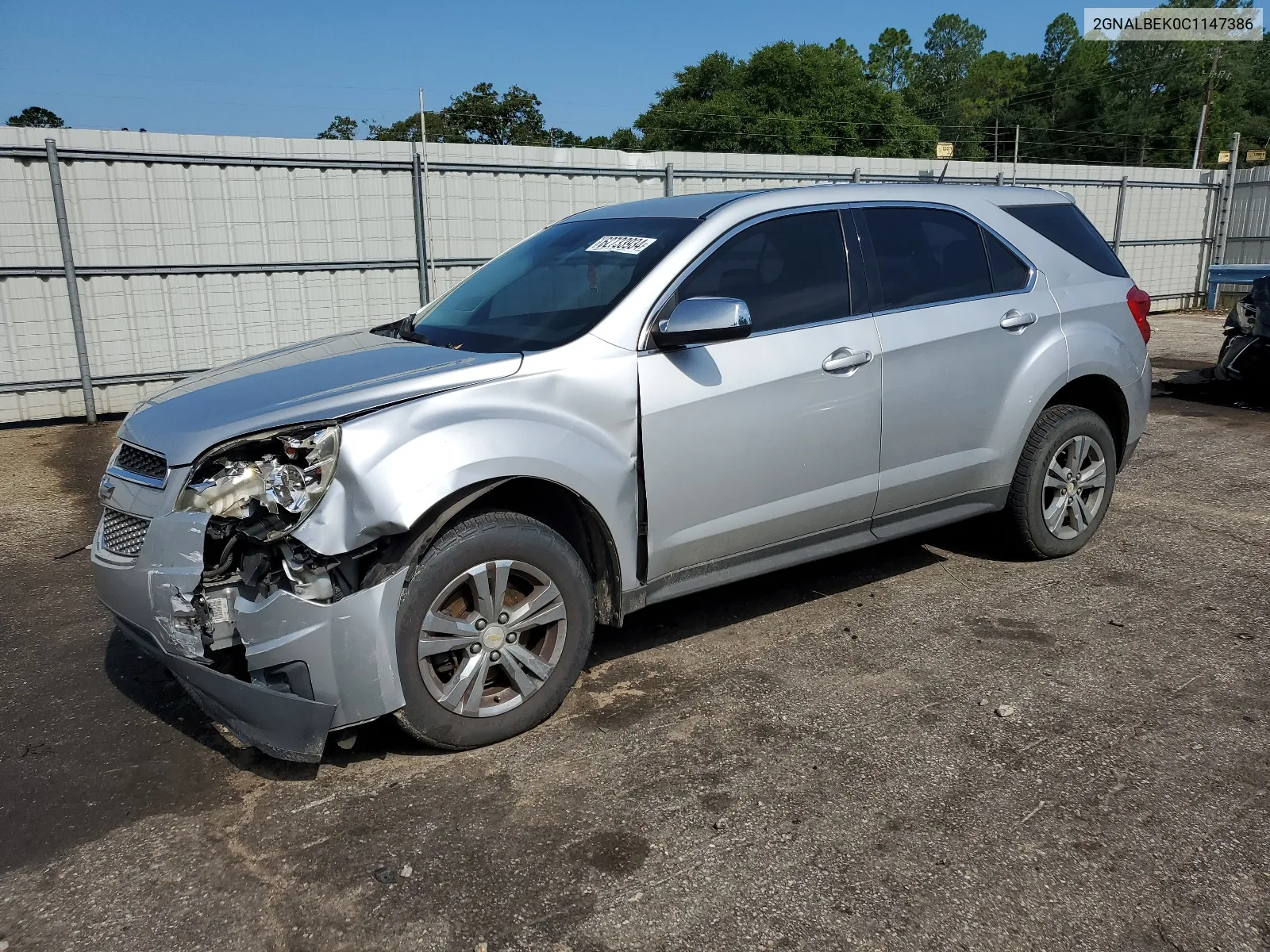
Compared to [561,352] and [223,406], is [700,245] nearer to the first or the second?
[561,352]

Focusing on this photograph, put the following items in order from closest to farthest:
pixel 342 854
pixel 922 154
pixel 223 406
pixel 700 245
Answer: pixel 342 854, pixel 223 406, pixel 700 245, pixel 922 154

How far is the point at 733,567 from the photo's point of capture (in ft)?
12.9

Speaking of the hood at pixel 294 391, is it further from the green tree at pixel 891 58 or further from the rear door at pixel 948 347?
the green tree at pixel 891 58

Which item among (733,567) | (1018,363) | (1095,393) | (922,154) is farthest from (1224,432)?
(922,154)

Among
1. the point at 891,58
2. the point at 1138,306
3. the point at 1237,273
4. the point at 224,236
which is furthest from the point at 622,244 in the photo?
the point at 891,58

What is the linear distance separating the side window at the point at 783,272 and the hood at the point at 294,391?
0.97 meters

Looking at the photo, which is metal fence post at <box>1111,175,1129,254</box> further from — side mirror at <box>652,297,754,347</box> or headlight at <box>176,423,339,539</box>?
headlight at <box>176,423,339,539</box>

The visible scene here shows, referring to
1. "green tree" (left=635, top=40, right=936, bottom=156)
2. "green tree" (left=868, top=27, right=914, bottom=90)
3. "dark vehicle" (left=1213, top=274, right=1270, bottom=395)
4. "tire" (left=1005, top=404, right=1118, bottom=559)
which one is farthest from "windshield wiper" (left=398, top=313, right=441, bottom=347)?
"green tree" (left=868, top=27, right=914, bottom=90)

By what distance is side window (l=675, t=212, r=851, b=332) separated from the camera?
3859mm

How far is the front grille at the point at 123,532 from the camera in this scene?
324 cm

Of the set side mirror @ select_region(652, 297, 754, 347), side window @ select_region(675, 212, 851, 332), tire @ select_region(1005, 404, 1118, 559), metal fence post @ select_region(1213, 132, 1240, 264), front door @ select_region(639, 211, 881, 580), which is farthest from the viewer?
metal fence post @ select_region(1213, 132, 1240, 264)

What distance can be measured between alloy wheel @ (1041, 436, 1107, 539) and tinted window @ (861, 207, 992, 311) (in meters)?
0.98

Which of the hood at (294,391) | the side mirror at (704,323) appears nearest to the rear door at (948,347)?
the side mirror at (704,323)

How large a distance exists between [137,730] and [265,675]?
3.12ft
